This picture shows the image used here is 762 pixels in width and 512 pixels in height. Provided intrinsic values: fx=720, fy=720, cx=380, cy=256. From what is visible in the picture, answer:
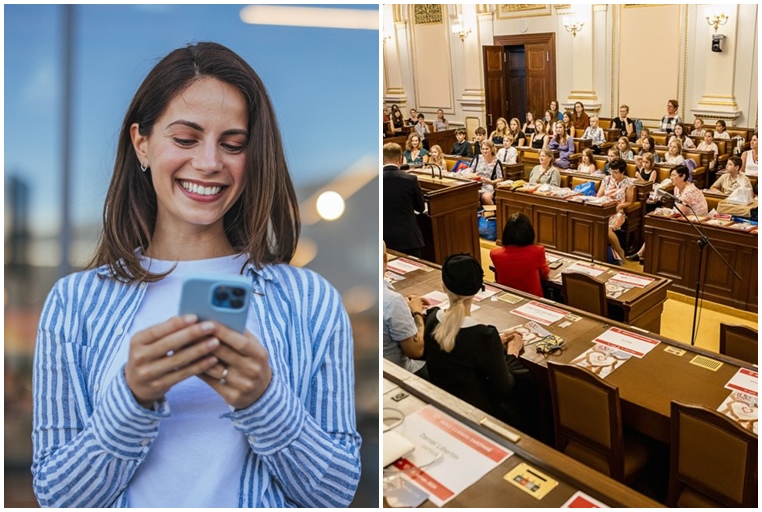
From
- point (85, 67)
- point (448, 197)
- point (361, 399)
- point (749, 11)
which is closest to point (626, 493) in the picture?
point (361, 399)

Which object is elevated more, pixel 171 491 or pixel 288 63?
pixel 288 63

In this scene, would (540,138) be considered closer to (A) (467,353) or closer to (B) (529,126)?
(B) (529,126)

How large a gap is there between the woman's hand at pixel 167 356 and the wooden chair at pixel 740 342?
267 cm

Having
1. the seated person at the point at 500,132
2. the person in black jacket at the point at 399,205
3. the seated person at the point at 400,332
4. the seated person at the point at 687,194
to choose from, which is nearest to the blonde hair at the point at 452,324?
the seated person at the point at 400,332

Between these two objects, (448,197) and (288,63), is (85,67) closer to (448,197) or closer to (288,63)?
(288,63)

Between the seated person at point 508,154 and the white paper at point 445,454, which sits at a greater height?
the seated person at point 508,154

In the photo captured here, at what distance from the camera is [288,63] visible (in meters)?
2.74

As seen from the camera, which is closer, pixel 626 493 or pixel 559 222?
pixel 626 493

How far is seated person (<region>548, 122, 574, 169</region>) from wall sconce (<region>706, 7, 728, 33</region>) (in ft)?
9.94

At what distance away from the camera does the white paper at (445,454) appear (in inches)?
96.4

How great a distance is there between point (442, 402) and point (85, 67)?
1.84 m

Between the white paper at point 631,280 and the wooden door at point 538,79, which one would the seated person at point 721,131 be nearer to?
the wooden door at point 538,79

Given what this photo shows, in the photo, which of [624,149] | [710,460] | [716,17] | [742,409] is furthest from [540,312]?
[716,17]

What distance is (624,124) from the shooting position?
11727mm
